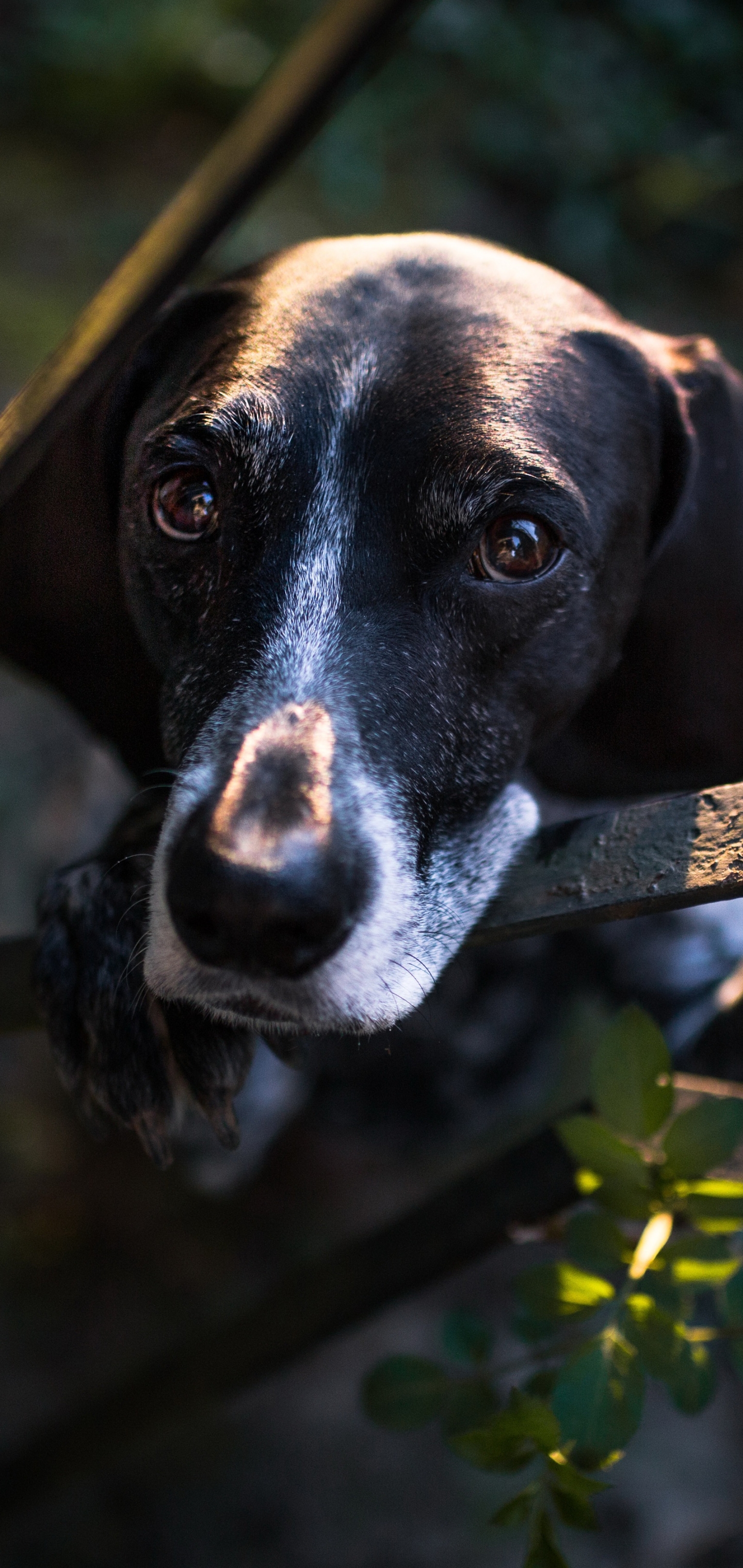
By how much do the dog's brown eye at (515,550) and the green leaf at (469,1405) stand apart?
1019 millimetres

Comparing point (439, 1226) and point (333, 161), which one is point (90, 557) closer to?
point (439, 1226)

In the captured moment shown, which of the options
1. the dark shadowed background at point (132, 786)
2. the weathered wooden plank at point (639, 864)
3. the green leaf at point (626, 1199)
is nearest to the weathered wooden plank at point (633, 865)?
the weathered wooden plank at point (639, 864)

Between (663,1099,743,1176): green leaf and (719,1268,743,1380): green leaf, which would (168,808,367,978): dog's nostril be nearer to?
(663,1099,743,1176): green leaf

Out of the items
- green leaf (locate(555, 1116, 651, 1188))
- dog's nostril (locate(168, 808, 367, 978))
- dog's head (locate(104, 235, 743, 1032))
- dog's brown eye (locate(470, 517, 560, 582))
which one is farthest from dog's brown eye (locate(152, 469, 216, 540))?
green leaf (locate(555, 1116, 651, 1188))

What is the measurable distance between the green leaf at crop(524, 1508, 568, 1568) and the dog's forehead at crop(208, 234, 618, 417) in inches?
51.5

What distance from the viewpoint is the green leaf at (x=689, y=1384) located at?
109 cm

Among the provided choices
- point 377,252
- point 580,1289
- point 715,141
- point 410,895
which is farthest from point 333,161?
point 580,1289

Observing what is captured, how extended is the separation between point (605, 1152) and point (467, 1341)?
1.35 feet

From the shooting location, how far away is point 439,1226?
70.8 inches

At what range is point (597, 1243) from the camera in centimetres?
124

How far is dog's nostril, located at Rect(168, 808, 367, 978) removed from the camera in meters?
1.19

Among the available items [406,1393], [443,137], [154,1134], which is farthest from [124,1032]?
[443,137]

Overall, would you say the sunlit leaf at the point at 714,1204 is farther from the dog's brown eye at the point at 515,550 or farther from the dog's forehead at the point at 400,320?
the dog's forehead at the point at 400,320

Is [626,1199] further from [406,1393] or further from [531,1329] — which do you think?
[406,1393]
